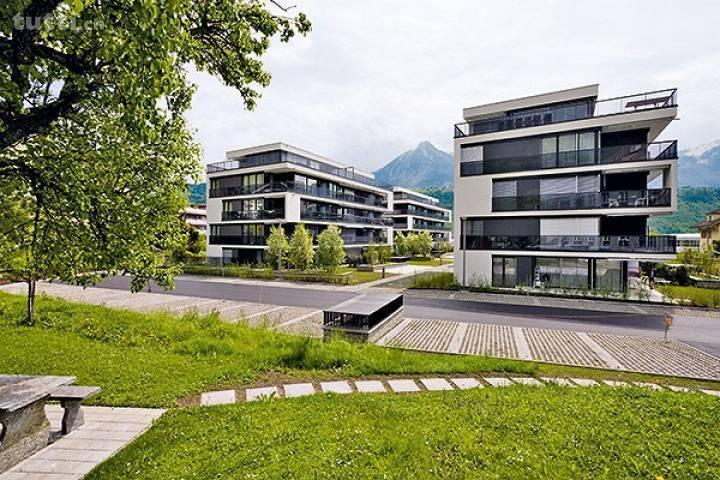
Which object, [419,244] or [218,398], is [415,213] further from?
[218,398]

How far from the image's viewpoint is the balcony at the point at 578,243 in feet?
67.8

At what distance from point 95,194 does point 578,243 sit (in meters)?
24.9

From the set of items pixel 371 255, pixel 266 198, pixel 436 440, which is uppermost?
pixel 266 198

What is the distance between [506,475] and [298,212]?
34.1m

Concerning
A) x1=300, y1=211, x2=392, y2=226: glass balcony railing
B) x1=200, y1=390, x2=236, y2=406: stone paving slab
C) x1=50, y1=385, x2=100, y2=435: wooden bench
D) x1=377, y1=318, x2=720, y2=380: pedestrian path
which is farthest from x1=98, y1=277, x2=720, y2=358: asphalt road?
x1=300, y1=211, x2=392, y2=226: glass balcony railing

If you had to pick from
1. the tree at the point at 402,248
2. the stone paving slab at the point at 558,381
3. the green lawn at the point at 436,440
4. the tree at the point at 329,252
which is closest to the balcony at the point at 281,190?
the tree at the point at 329,252

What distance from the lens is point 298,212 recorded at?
36.8 meters

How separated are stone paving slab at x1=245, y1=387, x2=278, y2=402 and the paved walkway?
1398mm

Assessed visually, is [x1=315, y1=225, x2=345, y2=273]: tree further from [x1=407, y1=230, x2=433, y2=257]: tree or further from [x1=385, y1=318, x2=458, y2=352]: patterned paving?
[x1=407, y1=230, x2=433, y2=257]: tree

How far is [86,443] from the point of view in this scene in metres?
4.80

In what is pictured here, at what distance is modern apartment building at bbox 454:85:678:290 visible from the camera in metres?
21.5

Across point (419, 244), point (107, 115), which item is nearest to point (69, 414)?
point (107, 115)

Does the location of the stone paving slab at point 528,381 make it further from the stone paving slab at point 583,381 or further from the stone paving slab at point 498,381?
the stone paving slab at point 583,381

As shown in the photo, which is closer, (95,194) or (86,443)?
(86,443)
